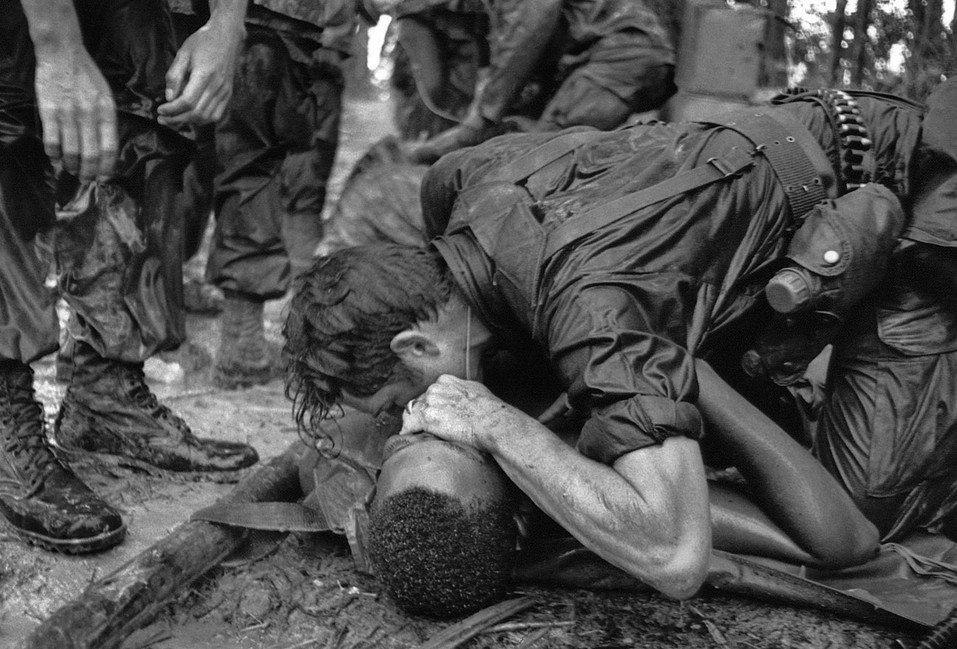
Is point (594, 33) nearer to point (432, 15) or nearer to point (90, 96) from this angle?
point (432, 15)

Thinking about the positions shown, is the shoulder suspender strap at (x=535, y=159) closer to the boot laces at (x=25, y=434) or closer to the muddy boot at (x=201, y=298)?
the boot laces at (x=25, y=434)

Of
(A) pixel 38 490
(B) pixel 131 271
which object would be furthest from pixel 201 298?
(A) pixel 38 490

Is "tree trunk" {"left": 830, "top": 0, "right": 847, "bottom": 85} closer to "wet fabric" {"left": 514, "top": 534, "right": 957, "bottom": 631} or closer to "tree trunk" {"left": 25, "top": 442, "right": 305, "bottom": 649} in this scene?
"wet fabric" {"left": 514, "top": 534, "right": 957, "bottom": 631}

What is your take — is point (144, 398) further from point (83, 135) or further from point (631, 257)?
point (631, 257)

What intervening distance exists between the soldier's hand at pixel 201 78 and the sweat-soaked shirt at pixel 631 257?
2.42 feet

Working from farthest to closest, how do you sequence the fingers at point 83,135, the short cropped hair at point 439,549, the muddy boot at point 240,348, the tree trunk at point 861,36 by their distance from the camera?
the tree trunk at point 861,36
the muddy boot at point 240,348
the fingers at point 83,135
the short cropped hair at point 439,549

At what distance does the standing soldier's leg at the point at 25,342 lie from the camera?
2.63 meters

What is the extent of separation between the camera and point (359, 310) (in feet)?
7.72

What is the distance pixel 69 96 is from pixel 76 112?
4cm

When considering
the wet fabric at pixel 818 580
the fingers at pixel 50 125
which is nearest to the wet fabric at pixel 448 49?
the fingers at pixel 50 125

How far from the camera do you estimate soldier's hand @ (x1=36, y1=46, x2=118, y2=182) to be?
240 centimetres

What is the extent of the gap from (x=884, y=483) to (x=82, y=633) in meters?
2.02

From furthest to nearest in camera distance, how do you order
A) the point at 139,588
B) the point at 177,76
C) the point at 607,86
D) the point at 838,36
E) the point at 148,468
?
the point at 838,36 < the point at 607,86 < the point at 148,468 < the point at 177,76 < the point at 139,588

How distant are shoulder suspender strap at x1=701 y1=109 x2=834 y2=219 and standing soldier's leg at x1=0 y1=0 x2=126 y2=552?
1.86 m
